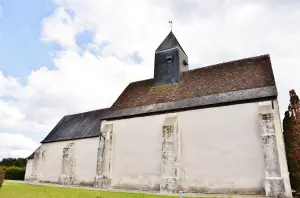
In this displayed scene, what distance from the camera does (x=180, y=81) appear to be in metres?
20.5

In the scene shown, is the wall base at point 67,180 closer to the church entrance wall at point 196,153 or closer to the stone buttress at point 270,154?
the church entrance wall at point 196,153

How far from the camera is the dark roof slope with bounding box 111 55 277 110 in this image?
17047 millimetres

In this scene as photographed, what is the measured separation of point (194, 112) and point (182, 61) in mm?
5964

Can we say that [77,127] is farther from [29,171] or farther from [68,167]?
[29,171]

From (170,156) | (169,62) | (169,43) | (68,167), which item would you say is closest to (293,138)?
(170,156)

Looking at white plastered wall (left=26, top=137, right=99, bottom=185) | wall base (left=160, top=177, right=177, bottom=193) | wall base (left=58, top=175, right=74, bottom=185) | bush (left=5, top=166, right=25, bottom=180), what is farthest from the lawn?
bush (left=5, top=166, right=25, bottom=180)

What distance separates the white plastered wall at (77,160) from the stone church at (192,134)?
0.12m

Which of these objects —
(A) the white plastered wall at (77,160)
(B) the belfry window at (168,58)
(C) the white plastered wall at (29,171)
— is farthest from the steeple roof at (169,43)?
(C) the white plastered wall at (29,171)

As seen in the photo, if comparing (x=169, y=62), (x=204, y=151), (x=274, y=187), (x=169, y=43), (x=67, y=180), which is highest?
(x=169, y=43)

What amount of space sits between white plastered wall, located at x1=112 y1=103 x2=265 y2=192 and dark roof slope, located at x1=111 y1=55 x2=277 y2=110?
61.5 inches

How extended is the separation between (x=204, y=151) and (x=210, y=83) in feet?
16.8

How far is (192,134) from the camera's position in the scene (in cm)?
1716

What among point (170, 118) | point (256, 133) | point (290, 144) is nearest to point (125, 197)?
point (170, 118)

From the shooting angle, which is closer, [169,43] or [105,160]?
[105,160]
